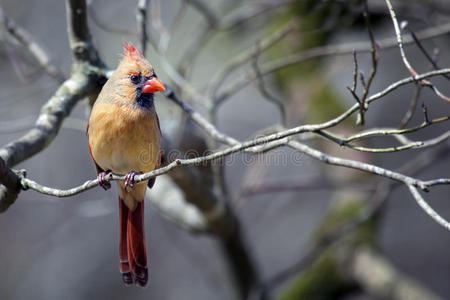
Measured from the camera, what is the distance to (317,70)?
474 cm

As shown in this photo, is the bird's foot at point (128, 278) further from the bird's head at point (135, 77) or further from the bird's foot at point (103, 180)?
the bird's head at point (135, 77)

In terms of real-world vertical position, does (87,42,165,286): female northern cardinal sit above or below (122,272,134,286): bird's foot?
above

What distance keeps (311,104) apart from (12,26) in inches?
94.2

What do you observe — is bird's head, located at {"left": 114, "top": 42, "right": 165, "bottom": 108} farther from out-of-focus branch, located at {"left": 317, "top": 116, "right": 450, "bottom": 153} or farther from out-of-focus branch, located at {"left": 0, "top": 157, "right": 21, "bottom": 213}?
out-of-focus branch, located at {"left": 317, "top": 116, "right": 450, "bottom": 153}

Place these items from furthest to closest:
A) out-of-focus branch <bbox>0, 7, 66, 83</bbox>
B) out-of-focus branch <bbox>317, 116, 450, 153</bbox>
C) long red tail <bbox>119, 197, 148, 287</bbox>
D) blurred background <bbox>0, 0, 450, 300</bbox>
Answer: blurred background <bbox>0, 0, 450, 300</bbox> → out-of-focus branch <bbox>0, 7, 66, 83</bbox> → long red tail <bbox>119, 197, 148, 287</bbox> → out-of-focus branch <bbox>317, 116, 450, 153</bbox>

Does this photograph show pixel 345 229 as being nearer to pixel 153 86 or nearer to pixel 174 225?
pixel 153 86

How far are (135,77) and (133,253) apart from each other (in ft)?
3.12

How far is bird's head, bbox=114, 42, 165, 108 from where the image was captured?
3.01 m

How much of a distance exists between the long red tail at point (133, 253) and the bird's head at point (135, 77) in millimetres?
700

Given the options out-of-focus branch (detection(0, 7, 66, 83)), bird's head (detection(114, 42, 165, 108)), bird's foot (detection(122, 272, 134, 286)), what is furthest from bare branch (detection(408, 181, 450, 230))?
out-of-focus branch (detection(0, 7, 66, 83))

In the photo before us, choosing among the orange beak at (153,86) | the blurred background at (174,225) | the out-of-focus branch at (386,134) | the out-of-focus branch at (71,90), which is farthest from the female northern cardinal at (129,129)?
the blurred background at (174,225)

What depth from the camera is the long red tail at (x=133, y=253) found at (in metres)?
3.03

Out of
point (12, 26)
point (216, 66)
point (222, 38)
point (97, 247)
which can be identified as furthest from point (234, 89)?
point (97, 247)

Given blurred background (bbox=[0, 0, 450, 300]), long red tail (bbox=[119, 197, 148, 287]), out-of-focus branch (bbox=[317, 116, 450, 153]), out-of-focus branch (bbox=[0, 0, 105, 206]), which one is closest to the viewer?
out-of-focus branch (bbox=[317, 116, 450, 153])
